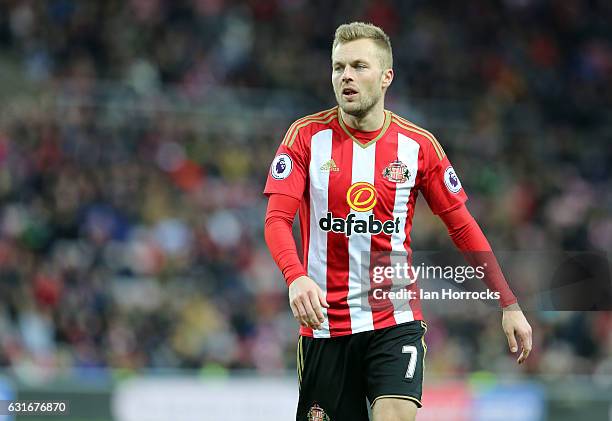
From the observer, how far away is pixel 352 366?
16.5 feet

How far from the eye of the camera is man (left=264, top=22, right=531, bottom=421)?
4.94 m

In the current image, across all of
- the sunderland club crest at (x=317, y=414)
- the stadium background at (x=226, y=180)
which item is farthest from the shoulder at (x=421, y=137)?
the stadium background at (x=226, y=180)

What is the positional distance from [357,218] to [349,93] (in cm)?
56

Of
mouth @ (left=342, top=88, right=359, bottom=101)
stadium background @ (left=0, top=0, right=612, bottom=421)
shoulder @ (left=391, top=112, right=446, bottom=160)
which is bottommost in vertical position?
shoulder @ (left=391, top=112, right=446, bottom=160)

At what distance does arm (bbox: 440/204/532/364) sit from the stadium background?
17.1 feet

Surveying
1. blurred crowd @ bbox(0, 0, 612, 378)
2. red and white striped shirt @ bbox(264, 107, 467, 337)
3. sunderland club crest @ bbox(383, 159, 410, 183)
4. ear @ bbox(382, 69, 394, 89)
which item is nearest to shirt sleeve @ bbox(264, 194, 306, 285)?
red and white striped shirt @ bbox(264, 107, 467, 337)

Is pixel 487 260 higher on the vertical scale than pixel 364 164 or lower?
lower

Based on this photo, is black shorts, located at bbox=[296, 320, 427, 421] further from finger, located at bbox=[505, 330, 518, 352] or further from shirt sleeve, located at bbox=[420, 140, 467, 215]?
shirt sleeve, located at bbox=[420, 140, 467, 215]

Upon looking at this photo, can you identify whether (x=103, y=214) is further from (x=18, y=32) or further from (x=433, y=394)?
(x=433, y=394)

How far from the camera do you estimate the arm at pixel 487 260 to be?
4.97 meters

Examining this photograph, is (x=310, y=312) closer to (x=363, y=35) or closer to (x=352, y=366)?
(x=352, y=366)

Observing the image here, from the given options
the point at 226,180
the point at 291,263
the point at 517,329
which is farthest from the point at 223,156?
the point at 291,263

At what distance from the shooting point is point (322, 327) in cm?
507

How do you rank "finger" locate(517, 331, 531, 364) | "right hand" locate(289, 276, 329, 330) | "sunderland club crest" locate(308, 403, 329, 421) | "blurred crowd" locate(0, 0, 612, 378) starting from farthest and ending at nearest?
"blurred crowd" locate(0, 0, 612, 378) < "sunderland club crest" locate(308, 403, 329, 421) < "finger" locate(517, 331, 531, 364) < "right hand" locate(289, 276, 329, 330)
